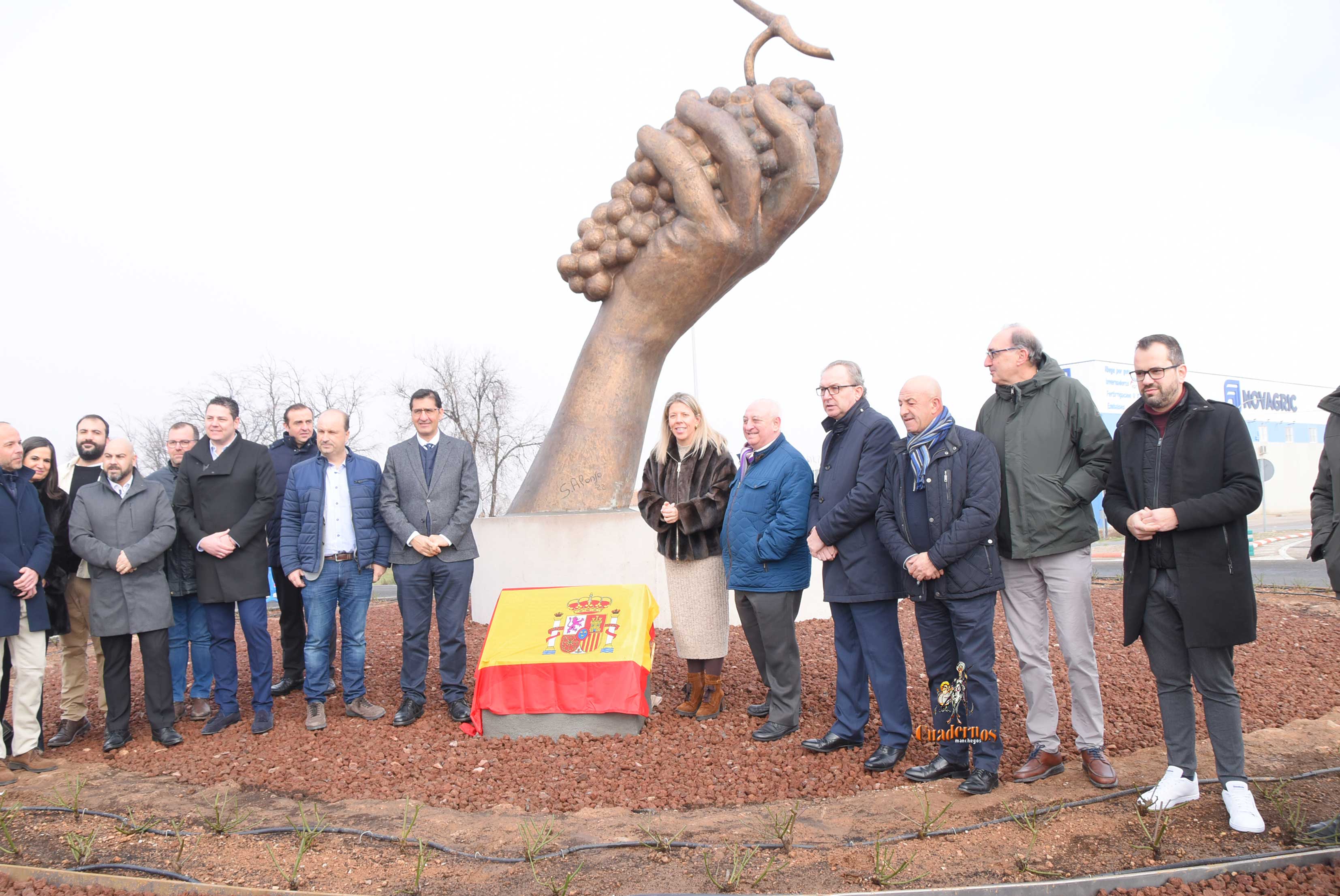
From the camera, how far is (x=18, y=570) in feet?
13.6

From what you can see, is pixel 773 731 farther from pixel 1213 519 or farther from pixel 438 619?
pixel 1213 519

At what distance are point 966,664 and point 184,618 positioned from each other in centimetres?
426

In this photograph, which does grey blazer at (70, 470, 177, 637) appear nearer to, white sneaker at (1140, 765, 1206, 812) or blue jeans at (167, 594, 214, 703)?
blue jeans at (167, 594, 214, 703)

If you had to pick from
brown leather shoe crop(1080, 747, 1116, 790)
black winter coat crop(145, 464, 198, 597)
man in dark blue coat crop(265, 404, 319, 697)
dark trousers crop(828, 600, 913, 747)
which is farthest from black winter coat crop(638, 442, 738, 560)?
black winter coat crop(145, 464, 198, 597)

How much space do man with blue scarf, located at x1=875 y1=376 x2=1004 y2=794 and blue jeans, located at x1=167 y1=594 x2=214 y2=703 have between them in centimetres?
389

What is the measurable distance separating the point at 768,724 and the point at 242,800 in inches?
89.0

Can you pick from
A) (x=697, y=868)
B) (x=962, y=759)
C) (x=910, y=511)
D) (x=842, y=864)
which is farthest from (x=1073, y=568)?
(x=697, y=868)

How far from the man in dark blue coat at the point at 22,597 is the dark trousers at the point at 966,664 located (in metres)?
4.05

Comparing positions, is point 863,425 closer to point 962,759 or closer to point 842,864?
point 962,759

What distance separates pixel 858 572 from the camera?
3.82 meters

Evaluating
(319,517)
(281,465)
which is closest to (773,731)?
(319,517)

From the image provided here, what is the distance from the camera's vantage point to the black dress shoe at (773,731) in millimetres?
4098

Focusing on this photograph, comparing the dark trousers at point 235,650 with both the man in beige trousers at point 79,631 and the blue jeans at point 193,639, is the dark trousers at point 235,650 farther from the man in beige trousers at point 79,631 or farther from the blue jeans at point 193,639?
the man in beige trousers at point 79,631

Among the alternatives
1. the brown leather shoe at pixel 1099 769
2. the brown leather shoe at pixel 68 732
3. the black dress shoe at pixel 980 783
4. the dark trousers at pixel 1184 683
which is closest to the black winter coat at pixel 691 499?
the black dress shoe at pixel 980 783
